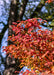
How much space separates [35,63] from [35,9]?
505 centimetres

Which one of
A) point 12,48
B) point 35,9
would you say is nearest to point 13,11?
point 35,9

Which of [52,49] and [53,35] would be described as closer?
[52,49]

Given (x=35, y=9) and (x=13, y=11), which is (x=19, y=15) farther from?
(x=35, y=9)

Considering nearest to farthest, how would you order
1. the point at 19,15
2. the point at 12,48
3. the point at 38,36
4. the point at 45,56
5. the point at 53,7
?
the point at 45,56
the point at 38,36
the point at 12,48
the point at 19,15
the point at 53,7

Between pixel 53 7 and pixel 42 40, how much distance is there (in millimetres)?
4678

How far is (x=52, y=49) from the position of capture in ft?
13.2

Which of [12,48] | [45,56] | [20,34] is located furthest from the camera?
[12,48]

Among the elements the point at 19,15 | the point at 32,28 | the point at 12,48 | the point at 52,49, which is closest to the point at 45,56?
the point at 52,49

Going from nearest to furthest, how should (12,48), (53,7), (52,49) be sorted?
(52,49), (12,48), (53,7)

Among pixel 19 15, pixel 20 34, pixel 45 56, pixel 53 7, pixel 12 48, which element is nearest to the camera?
pixel 45 56

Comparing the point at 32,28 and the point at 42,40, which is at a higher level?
the point at 32,28

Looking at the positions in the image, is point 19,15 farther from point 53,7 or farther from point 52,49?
point 52,49

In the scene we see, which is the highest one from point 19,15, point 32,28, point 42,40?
point 19,15

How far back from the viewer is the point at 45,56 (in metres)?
Answer: 4.30
